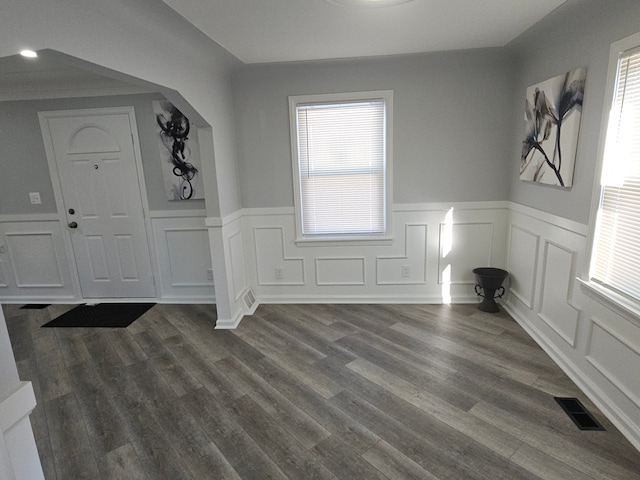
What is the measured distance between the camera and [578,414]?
2117 millimetres

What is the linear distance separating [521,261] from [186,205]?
11.2 feet


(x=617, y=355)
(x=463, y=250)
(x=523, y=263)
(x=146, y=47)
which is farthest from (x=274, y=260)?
(x=617, y=355)

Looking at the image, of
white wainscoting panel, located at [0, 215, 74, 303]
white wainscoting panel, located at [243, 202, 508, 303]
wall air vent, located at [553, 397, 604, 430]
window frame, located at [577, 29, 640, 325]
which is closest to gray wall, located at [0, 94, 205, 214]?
white wainscoting panel, located at [0, 215, 74, 303]

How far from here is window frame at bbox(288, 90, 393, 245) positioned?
343cm

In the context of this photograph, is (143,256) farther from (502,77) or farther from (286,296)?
(502,77)

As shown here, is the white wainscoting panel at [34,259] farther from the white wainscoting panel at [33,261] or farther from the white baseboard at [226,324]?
the white baseboard at [226,324]

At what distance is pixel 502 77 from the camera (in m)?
3.30

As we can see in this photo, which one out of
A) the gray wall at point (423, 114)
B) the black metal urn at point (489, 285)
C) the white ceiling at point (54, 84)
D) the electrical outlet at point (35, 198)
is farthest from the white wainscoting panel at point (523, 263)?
the electrical outlet at point (35, 198)

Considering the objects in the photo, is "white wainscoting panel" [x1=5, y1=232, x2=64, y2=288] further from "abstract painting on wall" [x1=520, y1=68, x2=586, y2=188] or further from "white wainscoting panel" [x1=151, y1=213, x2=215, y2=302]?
"abstract painting on wall" [x1=520, y1=68, x2=586, y2=188]

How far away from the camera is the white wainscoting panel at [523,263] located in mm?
3037

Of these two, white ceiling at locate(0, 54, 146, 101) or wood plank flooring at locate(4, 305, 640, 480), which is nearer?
wood plank flooring at locate(4, 305, 640, 480)

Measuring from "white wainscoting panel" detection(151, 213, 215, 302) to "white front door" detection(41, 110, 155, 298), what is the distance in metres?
0.16

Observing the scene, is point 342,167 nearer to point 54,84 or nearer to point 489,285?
point 489,285

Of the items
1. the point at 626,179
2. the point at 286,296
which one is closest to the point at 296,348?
the point at 286,296
